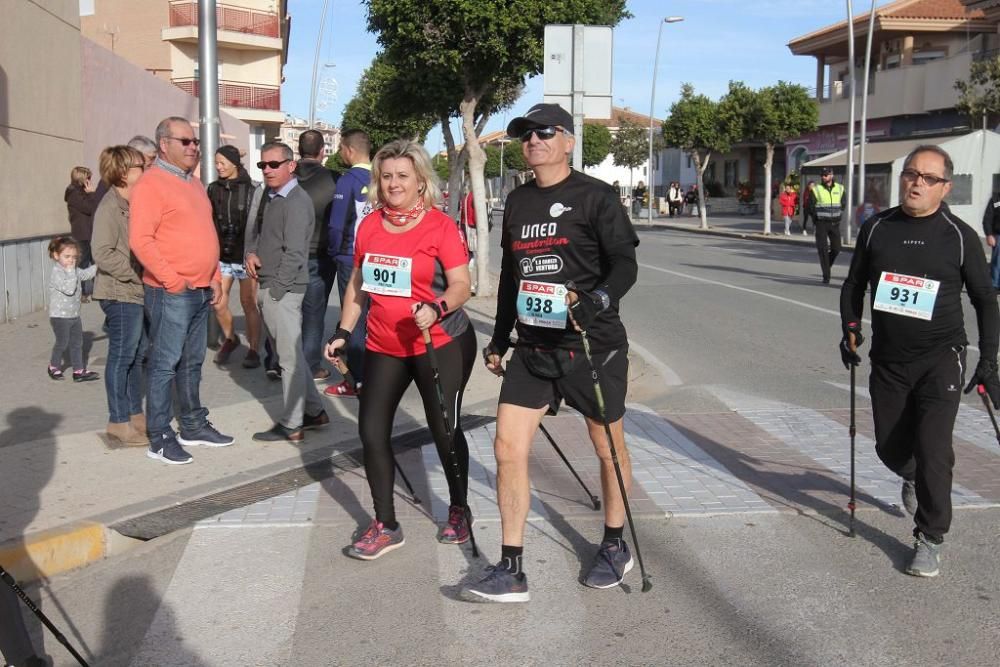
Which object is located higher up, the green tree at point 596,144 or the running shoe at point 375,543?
the green tree at point 596,144

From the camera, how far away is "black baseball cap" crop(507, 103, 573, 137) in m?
4.50

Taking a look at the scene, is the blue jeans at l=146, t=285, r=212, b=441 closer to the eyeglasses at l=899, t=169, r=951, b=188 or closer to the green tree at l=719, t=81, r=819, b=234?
the eyeglasses at l=899, t=169, r=951, b=188

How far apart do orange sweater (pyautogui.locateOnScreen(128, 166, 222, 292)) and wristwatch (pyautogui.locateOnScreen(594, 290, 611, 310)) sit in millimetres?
3009

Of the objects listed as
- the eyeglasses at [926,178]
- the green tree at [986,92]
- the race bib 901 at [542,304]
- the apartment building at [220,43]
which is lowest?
the race bib 901 at [542,304]

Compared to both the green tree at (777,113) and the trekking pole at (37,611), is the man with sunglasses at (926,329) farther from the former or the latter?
the green tree at (777,113)

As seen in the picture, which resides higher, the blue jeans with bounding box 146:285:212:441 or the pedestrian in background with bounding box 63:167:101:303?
the pedestrian in background with bounding box 63:167:101:303

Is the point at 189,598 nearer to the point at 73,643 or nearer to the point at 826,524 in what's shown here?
the point at 73,643

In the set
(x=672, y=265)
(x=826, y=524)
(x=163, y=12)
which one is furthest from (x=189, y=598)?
(x=163, y=12)

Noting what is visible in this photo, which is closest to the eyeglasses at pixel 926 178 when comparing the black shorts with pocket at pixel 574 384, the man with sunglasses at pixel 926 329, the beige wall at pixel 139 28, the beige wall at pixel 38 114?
the man with sunglasses at pixel 926 329

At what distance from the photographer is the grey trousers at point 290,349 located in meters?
7.12

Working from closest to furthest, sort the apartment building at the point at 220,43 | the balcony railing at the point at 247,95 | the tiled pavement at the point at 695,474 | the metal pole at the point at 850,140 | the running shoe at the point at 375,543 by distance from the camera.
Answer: the running shoe at the point at 375,543 < the tiled pavement at the point at 695,474 < the metal pole at the point at 850,140 < the apartment building at the point at 220,43 < the balcony railing at the point at 247,95

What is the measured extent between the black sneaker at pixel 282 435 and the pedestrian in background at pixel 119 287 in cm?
72

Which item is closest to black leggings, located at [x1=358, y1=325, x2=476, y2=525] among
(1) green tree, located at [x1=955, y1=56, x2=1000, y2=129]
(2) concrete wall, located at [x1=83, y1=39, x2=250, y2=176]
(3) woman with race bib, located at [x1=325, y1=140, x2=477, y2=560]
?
(3) woman with race bib, located at [x1=325, y1=140, x2=477, y2=560]

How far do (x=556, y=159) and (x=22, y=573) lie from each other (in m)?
2.93
